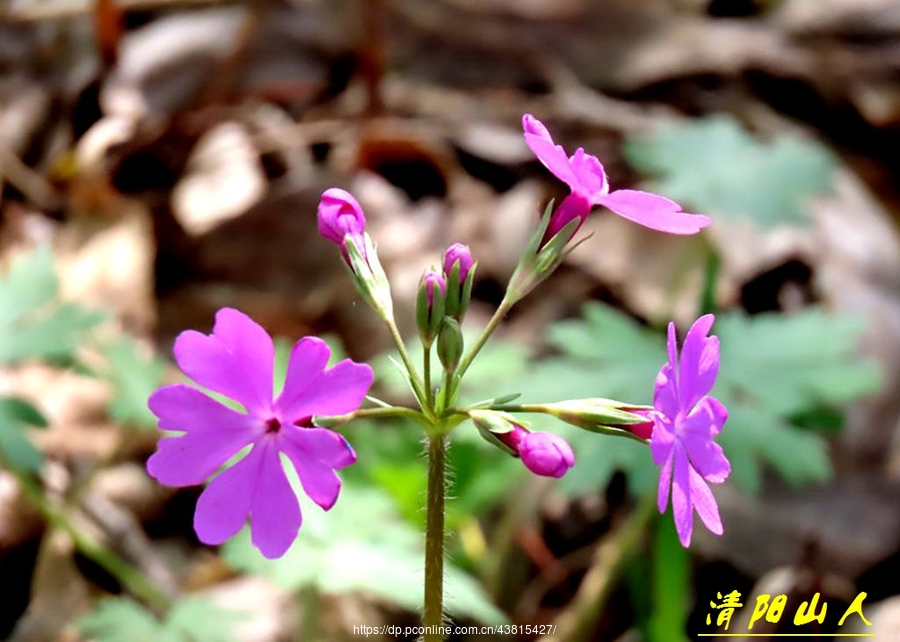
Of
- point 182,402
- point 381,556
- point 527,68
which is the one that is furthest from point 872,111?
point 182,402

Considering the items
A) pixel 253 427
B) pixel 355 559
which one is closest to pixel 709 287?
pixel 355 559

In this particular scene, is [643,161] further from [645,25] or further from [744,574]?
[645,25]

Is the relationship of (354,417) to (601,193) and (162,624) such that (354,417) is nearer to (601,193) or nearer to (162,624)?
(601,193)

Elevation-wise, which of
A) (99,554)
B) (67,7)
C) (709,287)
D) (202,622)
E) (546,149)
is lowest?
(99,554)

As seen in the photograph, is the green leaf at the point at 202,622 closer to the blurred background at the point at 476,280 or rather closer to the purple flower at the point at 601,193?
the blurred background at the point at 476,280

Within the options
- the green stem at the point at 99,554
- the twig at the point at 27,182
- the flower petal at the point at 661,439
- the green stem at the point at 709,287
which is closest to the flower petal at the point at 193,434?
the flower petal at the point at 661,439

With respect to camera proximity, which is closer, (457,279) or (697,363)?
(697,363)

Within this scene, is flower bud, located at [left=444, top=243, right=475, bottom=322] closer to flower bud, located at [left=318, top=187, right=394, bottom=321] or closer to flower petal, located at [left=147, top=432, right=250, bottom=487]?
flower bud, located at [left=318, top=187, right=394, bottom=321]

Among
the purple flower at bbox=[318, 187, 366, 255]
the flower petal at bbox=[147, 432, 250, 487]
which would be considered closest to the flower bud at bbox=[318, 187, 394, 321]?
the purple flower at bbox=[318, 187, 366, 255]
